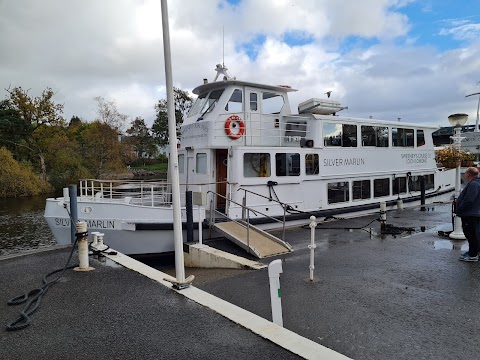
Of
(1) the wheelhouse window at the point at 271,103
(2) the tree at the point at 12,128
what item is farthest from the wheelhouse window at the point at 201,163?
(2) the tree at the point at 12,128

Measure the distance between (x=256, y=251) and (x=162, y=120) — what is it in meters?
38.6

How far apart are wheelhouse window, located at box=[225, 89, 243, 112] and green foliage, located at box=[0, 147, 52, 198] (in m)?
29.4

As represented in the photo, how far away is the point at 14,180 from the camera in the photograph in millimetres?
32969

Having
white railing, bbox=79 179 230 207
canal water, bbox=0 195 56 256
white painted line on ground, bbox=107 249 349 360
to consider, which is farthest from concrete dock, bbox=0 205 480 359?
canal water, bbox=0 195 56 256

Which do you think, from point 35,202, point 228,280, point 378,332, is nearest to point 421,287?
point 378,332

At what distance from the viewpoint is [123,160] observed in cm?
4362

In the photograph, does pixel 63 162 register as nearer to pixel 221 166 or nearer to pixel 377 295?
pixel 221 166

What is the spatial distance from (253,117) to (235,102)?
2.46 feet

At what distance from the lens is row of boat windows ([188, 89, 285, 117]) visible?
37.9 feet

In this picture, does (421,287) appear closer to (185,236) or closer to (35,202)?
(185,236)

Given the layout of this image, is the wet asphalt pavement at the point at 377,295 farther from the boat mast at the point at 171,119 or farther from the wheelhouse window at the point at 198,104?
the wheelhouse window at the point at 198,104

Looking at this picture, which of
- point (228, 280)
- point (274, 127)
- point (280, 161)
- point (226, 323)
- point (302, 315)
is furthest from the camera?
point (274, 127)

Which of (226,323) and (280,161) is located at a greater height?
(280,161)

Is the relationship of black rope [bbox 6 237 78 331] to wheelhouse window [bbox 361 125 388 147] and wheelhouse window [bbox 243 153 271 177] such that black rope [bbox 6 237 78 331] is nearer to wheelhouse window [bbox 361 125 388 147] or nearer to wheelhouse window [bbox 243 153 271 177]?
wheelhouse window [bbox 243 153 271 177]
